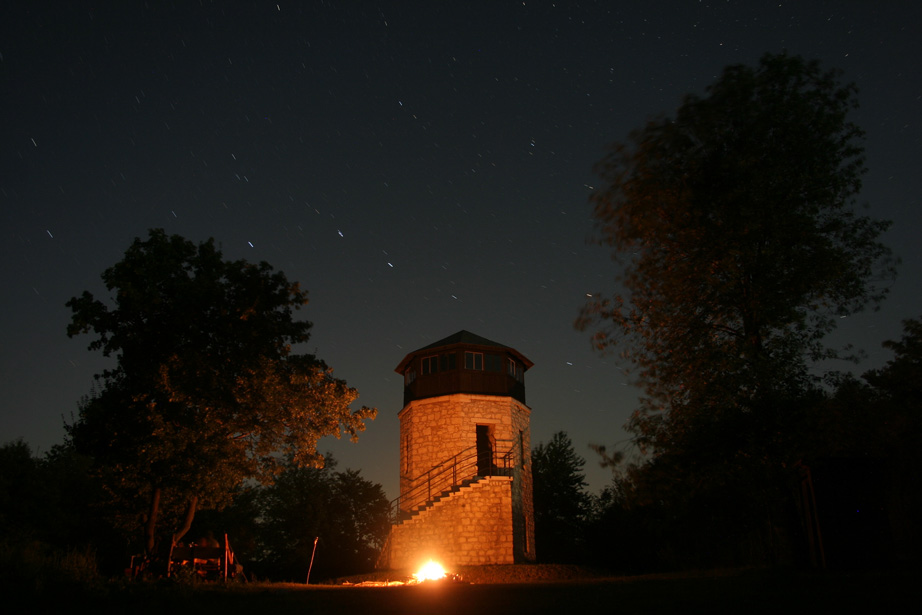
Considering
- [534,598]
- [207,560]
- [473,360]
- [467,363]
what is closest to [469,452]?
[467,363]

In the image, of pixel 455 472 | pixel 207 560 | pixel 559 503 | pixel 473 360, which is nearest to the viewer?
pixel 207 560

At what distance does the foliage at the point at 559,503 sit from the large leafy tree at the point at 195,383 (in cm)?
2152

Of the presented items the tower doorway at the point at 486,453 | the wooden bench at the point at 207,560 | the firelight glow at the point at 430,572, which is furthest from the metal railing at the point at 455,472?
the wooden bench at the point at 207,560

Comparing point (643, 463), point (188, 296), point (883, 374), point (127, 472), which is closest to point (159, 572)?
point (127, 472)

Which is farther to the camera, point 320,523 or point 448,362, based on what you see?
point 320,523

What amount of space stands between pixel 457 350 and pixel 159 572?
540 inches

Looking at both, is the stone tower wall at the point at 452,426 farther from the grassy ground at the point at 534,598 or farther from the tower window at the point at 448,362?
the grassy ground at the point at 534,598

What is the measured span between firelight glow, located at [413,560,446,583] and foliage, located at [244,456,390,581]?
1449 cm

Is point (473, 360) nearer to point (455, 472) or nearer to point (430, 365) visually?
point (430, 365)

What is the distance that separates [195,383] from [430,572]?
942 centimetres

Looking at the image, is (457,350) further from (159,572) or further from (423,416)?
(159,572)

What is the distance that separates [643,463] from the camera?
13906 millimetres

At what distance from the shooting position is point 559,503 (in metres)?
38.7

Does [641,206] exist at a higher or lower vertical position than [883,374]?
higher
